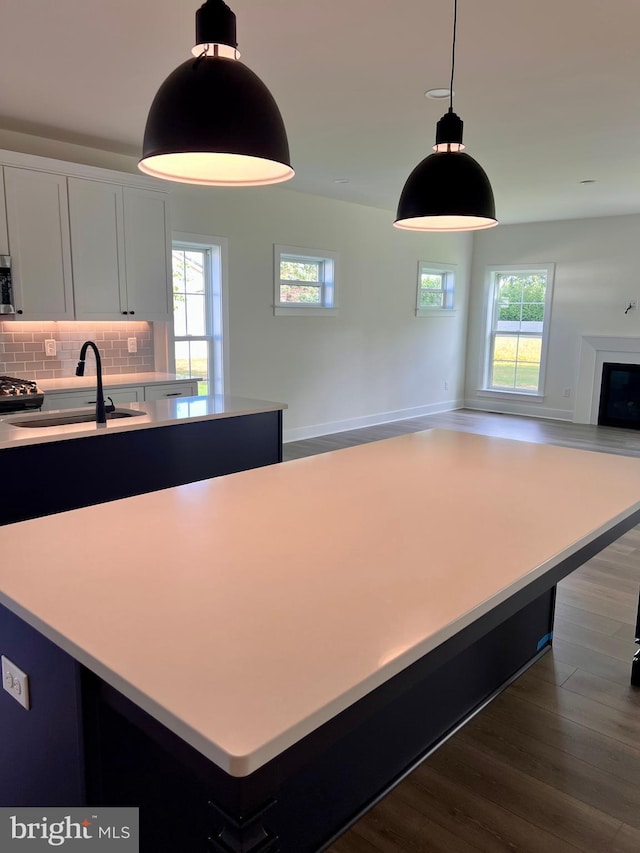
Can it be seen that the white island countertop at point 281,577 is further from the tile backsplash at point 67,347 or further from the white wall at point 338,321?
the white wall at point 338,321

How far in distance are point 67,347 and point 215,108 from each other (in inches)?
154

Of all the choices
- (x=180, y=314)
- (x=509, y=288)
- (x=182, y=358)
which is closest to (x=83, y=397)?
(x=182, y=358)

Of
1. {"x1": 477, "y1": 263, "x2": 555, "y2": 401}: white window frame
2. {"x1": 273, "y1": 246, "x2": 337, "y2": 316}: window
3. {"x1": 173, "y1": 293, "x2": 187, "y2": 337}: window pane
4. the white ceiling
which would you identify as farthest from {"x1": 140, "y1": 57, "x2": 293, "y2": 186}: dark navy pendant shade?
{"x1": 477, "y1": 263, "x2": 555, "y2": 401}: white window frame

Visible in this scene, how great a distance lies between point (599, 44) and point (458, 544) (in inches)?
108

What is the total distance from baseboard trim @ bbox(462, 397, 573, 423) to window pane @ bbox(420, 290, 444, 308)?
5.42ft

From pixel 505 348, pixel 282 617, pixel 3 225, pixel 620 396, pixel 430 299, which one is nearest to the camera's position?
pixel 282 617

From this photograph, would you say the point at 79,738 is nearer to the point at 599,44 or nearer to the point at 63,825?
the point at 63,825

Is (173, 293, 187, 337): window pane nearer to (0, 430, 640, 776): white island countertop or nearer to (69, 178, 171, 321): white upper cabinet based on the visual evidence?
(69, 178, 171, 321): white upper cabinet

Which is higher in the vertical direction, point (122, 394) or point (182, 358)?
point (182, 358)

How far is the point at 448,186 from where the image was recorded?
77.7 inches

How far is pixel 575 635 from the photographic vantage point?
282 centimetres

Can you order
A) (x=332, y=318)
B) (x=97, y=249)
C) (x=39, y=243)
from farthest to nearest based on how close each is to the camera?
(x=332, y=318) → (x=97, y=249) → (x=39, y=243)

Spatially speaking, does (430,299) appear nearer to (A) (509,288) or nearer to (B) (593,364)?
(A) (509,288)

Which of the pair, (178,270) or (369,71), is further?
(178,270)
